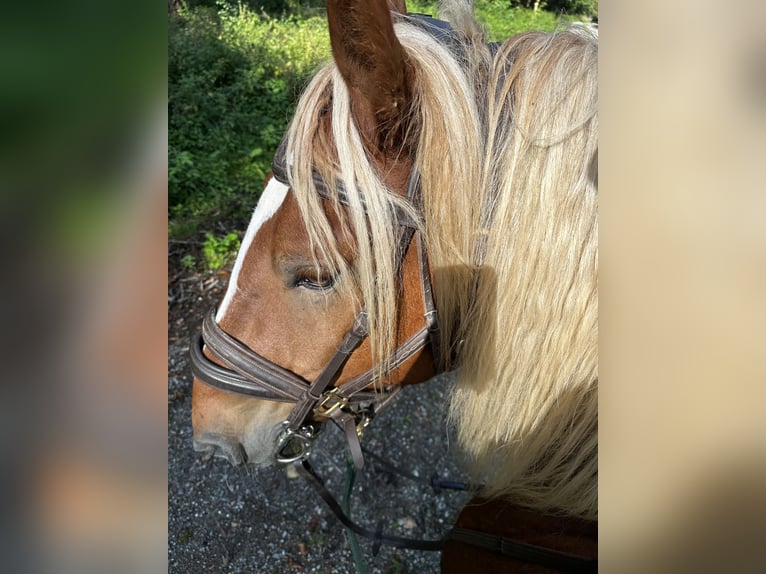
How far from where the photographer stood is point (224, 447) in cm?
148

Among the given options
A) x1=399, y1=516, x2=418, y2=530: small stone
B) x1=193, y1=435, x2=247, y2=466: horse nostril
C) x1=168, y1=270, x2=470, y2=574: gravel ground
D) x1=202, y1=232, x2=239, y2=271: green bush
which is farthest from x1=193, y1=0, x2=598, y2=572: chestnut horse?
x1=202, y1=232, x2=239, y2=271: green bush

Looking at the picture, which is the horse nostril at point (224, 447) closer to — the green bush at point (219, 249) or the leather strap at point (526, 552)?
the leather strap at point (526, 552)

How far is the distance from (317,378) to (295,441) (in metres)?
0.35

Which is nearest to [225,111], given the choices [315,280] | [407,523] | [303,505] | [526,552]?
[303,505]

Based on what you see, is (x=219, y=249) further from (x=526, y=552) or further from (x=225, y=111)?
(x=526, y=552)

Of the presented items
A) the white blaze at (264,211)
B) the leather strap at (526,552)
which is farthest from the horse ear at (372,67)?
the leather strap at (526,552)

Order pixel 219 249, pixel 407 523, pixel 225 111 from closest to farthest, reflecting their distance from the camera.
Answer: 1. pixel 407 523
2. pixel 219 249
3. pixel 225 111

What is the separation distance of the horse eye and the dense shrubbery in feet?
9.73

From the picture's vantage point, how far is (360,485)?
278 cm

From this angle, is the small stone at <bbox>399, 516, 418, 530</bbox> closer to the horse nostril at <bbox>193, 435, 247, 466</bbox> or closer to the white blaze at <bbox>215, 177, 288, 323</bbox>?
the horse nostril at <bbox>193, 435, 247, 466</bbox>

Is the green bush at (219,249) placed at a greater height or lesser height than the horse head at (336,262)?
lesser

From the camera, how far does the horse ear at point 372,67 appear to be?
912 millimetres
